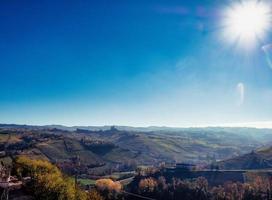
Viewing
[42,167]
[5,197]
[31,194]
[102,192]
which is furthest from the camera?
[102,192]

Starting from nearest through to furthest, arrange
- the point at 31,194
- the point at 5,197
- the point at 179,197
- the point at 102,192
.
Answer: the point at 5,197 < the point at 31,194 < the point at 102,192 < the point at 179,197

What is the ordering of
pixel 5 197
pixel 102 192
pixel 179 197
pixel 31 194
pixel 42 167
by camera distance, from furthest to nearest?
pixel 179 197 → pixel 102 192 → pixel 42 167 → pixel 31 194 → pixel 5 197

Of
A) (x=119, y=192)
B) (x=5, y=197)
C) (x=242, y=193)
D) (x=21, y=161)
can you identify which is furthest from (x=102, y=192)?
(x=5, y=197)

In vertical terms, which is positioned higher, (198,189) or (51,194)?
(51,194)

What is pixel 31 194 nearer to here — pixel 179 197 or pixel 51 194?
pixel 51 194

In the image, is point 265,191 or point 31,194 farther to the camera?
point 265,191

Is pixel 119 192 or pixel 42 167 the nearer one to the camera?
pixel 42 167

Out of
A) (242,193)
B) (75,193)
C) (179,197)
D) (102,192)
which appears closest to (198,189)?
(179,197)

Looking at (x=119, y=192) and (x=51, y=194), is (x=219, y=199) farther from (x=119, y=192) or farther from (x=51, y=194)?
(x=51, y=194)

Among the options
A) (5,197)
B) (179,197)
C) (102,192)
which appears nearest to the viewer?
(5,197)
